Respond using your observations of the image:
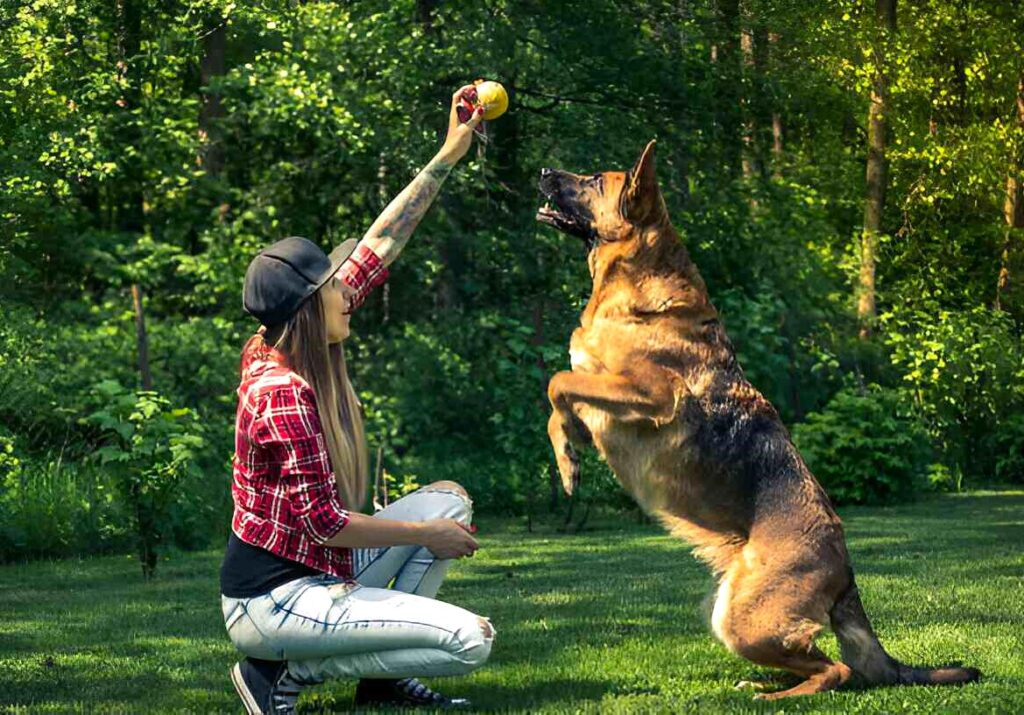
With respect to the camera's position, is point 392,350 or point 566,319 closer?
point 566,319

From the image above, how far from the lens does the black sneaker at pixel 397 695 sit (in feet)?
17.5

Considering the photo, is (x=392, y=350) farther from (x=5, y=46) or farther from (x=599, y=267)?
(x=599, y=267)

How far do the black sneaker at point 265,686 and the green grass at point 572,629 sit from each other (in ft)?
1.42

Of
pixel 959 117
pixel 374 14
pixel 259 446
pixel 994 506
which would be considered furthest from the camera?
pixel 959 117

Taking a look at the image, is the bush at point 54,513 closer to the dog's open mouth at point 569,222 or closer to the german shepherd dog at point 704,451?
the dog's open mouth at point 569,222

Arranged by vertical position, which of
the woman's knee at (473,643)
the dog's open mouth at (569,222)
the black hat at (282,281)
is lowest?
the woman's knee at (473,643)

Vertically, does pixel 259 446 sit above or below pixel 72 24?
below

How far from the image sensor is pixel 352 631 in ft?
15.5

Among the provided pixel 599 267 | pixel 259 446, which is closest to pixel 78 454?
pixel 599 267

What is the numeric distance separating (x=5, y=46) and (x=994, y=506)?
478 inches

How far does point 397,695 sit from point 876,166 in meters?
18.9

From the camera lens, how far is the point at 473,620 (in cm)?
484

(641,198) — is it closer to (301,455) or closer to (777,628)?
(777,628)

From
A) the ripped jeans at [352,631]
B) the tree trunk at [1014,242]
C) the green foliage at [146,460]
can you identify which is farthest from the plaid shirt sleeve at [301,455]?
the tree trunk at [1014,242]
